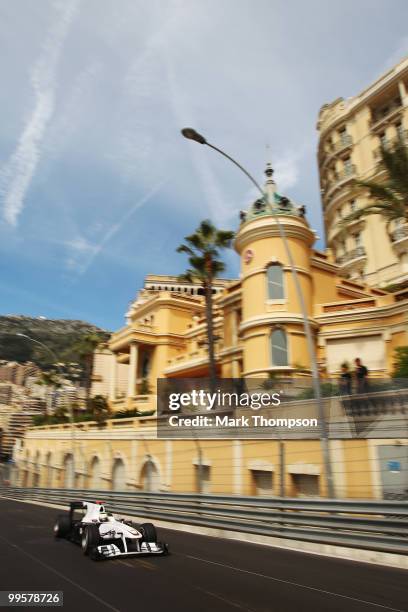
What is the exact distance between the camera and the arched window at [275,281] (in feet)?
70.9

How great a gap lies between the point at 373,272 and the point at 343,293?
10019 mm

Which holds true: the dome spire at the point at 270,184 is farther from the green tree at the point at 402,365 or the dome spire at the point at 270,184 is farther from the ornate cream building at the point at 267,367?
the green tree at the point at 402,365

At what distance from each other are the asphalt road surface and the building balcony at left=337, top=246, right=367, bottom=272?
3104 cm

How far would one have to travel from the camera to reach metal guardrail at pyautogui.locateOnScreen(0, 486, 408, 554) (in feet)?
23.2

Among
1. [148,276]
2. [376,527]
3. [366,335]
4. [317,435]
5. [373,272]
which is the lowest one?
[376,527]

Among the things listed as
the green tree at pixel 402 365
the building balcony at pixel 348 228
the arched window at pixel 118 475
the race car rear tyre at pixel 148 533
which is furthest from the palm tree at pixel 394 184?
the building balcony at pixel 348 228

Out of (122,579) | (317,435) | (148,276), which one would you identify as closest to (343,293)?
(317,435)

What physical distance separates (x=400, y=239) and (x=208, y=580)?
3109 cm

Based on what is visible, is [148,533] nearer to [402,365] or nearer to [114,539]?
[114,539]

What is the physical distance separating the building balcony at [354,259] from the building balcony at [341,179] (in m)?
6.68

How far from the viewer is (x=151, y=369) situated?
1432 inches

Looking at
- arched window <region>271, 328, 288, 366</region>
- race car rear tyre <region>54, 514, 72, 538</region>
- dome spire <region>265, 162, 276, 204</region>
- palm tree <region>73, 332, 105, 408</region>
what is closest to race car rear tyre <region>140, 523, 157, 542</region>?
race car rear tyre <region>54, 514, 72, 538</region>

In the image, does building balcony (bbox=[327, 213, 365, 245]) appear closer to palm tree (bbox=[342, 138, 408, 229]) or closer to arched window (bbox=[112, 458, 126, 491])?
palm tree (bbox=[342, 138, 408, 229])

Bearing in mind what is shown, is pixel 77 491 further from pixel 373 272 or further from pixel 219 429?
pixel 373 272
